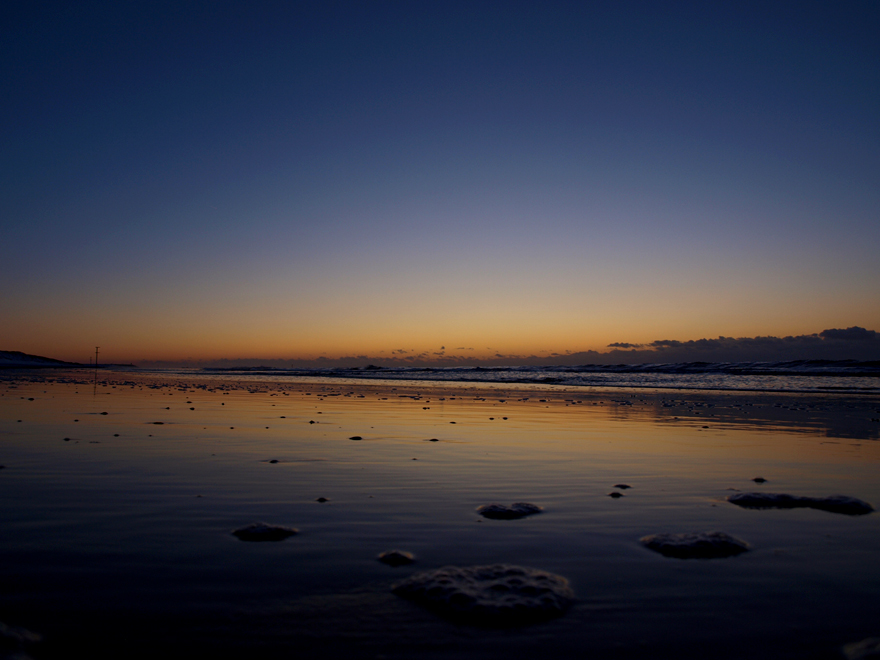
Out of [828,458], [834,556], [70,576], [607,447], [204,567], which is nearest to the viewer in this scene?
[70,576]

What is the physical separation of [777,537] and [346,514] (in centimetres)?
338

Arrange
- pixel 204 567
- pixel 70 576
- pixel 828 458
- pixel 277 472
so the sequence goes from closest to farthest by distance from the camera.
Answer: pixel 70 576
pixel 204 567
pixel 277 472
pixel 828 458

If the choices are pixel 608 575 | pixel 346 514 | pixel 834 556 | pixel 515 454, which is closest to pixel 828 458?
pixel 515 454

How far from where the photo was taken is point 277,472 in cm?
640

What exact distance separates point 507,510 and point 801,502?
9.48ft


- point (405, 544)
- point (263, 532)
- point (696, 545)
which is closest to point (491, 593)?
point (405, 544)

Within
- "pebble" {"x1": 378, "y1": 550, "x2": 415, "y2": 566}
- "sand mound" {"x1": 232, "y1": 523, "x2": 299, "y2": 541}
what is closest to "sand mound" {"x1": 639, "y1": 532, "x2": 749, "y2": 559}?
"pebble" {"x1": 378, "y1": 550, "x2": 415, "y2": 566}

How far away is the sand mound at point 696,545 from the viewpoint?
3817 mm

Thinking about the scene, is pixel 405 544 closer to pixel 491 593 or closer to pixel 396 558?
pixel 396 558

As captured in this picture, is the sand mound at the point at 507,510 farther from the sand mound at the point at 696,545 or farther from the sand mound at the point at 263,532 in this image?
the sand mound at the point at 263,532

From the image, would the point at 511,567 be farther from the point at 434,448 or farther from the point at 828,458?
the point at 828,458

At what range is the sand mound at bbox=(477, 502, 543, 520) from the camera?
4.70 m

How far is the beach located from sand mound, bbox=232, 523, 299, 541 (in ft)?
0.35

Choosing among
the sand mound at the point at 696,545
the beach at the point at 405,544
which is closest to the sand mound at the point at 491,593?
the beach at the point at 405,544
